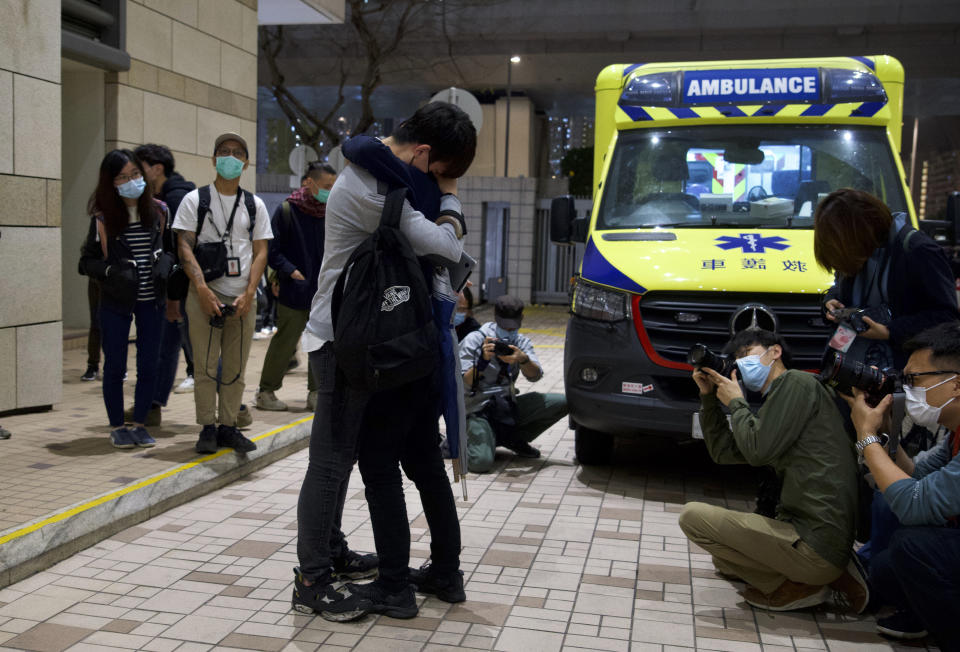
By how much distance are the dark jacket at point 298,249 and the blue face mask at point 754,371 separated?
4166mm

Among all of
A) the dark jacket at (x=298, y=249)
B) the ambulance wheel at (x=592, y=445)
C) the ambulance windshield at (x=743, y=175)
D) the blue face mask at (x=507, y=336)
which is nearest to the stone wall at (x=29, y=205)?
the dark jacket at (x=298, y=249)

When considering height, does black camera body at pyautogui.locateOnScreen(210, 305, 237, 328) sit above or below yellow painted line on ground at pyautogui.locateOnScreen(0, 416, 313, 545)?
above

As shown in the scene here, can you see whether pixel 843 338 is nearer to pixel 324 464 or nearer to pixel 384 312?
pixel 384 312

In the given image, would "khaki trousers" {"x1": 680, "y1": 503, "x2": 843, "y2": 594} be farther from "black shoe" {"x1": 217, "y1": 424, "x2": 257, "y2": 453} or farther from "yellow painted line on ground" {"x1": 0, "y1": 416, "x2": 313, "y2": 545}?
"black shoe" {"x1": 217, "y1": 424, "x2": 257, "y2": 453}

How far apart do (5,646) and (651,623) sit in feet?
8.07

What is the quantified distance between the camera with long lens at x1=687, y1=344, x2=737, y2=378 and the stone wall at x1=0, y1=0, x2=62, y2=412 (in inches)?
199

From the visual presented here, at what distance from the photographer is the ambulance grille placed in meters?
5.76

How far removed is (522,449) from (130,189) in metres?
3.18

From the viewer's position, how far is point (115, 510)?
4.92 m

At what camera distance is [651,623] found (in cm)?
394

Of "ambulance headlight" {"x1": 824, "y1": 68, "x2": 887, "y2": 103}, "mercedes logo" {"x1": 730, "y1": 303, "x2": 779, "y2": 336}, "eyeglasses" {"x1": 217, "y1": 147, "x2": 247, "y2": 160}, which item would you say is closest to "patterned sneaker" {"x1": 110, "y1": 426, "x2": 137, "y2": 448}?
"eyeglasses" {"x1": 217, "y1": 147, "x2": 247, "y2": 160}

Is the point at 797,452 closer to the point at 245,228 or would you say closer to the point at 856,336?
the point at 856,336

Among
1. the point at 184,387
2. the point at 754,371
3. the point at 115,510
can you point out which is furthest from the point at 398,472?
the point at 184,387

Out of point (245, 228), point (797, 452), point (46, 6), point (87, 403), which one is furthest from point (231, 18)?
point (797, 452)
